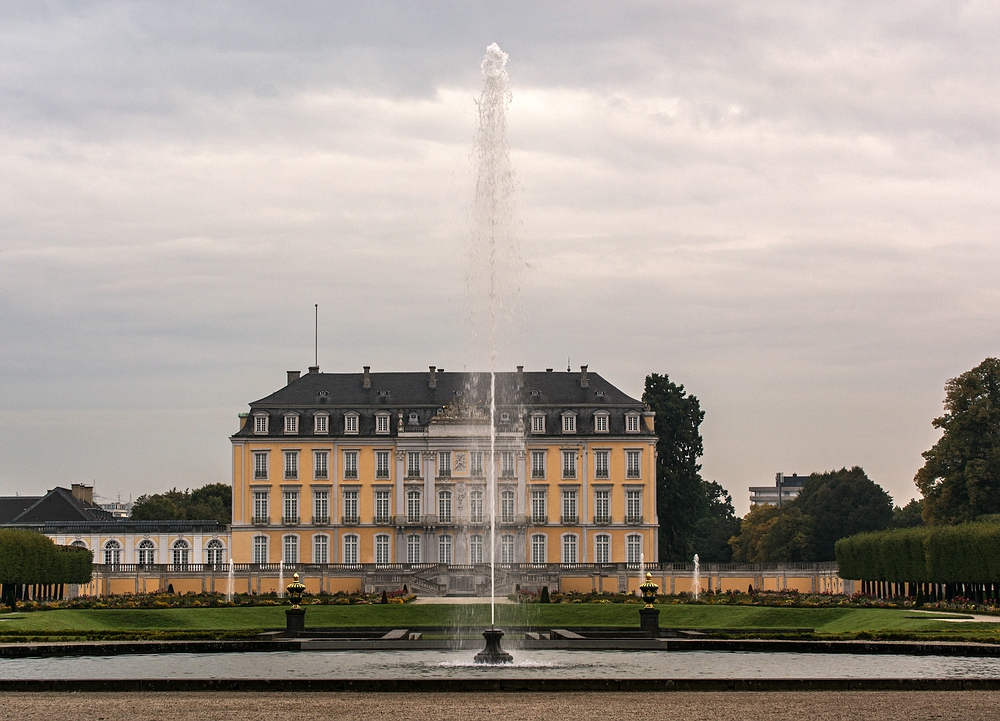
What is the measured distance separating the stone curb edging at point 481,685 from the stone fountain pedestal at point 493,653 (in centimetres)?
481

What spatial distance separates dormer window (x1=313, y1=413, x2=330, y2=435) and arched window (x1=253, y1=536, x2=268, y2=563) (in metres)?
6.25

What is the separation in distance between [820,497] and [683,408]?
1447 centimetres

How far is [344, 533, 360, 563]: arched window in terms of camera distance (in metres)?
77.4

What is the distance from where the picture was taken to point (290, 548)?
77.4 metres

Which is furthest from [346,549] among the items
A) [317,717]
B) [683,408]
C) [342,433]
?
[317,717]

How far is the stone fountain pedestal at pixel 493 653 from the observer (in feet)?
85.6

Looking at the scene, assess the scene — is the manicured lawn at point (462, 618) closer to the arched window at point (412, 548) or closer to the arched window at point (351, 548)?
the arched window at point (412, 548)

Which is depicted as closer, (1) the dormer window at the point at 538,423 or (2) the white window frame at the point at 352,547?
(2) the white window frame at the point at 352,547

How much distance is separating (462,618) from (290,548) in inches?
1204

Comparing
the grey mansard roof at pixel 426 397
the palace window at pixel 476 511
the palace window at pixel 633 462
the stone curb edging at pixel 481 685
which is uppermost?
the grey mansard roof at pixel 426 397

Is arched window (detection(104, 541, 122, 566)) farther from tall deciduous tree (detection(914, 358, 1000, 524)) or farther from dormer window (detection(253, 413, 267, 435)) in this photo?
tall deciduous tree (detection(914, 358, 1000, 524))

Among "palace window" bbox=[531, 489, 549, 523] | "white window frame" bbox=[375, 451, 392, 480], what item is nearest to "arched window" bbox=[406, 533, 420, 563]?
"white window frame" bbox=[375, 451, 392, 480]

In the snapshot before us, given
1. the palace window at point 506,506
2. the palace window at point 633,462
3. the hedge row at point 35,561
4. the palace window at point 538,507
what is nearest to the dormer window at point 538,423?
the palace window at point 538,507

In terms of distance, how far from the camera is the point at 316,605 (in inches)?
1941
